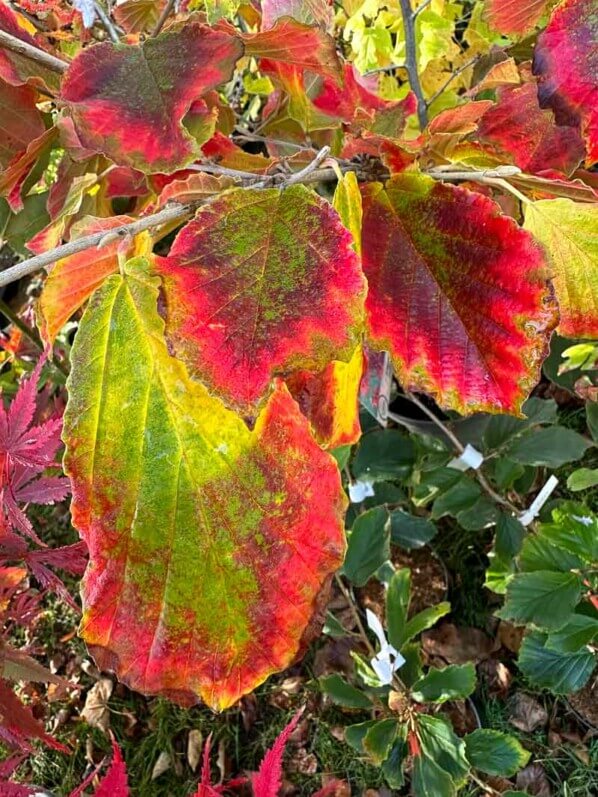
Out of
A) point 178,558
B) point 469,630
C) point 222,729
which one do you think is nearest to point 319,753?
point 222,729

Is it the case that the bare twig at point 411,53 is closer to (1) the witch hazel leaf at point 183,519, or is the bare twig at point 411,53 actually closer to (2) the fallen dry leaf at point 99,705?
(1) the witch hazel leaf at point 183,519

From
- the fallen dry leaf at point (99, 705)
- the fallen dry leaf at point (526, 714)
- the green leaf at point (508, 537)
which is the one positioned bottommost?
the fallen dry leaf at point (526, 714)

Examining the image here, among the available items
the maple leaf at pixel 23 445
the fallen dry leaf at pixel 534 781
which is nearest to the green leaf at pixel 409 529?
the fallen dry leaf at pixel 534 781

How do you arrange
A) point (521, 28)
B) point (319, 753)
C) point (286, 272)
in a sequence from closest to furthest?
point (286, 272) < point (521, 28) < point (319, 753)

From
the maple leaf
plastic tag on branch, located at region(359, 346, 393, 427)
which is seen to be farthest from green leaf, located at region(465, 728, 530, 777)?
the maple leaf

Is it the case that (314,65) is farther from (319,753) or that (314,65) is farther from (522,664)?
(319,753)

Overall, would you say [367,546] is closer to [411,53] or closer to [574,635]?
[574,635]

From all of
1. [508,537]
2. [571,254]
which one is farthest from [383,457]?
[571,254]
